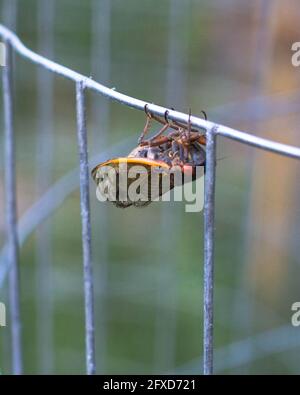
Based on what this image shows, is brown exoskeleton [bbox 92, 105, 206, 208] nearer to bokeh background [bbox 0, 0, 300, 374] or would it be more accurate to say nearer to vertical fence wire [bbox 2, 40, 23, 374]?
vertical fence wire [bbox 2, 40, 23, 374]

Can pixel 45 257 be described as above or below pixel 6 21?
below

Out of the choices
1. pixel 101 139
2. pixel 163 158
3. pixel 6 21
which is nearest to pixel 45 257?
pixel 101 139

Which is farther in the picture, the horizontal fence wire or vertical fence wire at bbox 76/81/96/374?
vertical fence wire at bbox 76/81/96/374

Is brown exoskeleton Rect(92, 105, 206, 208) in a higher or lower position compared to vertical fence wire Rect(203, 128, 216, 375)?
higher

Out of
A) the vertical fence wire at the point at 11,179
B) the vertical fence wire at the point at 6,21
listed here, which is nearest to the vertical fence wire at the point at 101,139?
the vertical fence wire at the point at 6,21

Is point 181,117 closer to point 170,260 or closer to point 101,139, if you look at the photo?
point 101,139

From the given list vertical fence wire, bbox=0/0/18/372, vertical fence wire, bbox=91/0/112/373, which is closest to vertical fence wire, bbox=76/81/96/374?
vertical fence wire, bbox=0/0/18/372

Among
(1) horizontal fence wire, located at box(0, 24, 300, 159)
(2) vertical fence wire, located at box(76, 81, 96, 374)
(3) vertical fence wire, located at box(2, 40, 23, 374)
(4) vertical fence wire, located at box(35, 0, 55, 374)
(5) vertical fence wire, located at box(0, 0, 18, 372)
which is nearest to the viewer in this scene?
(1) horizontal fence wire, located at box(0, 24, 300, 159)
